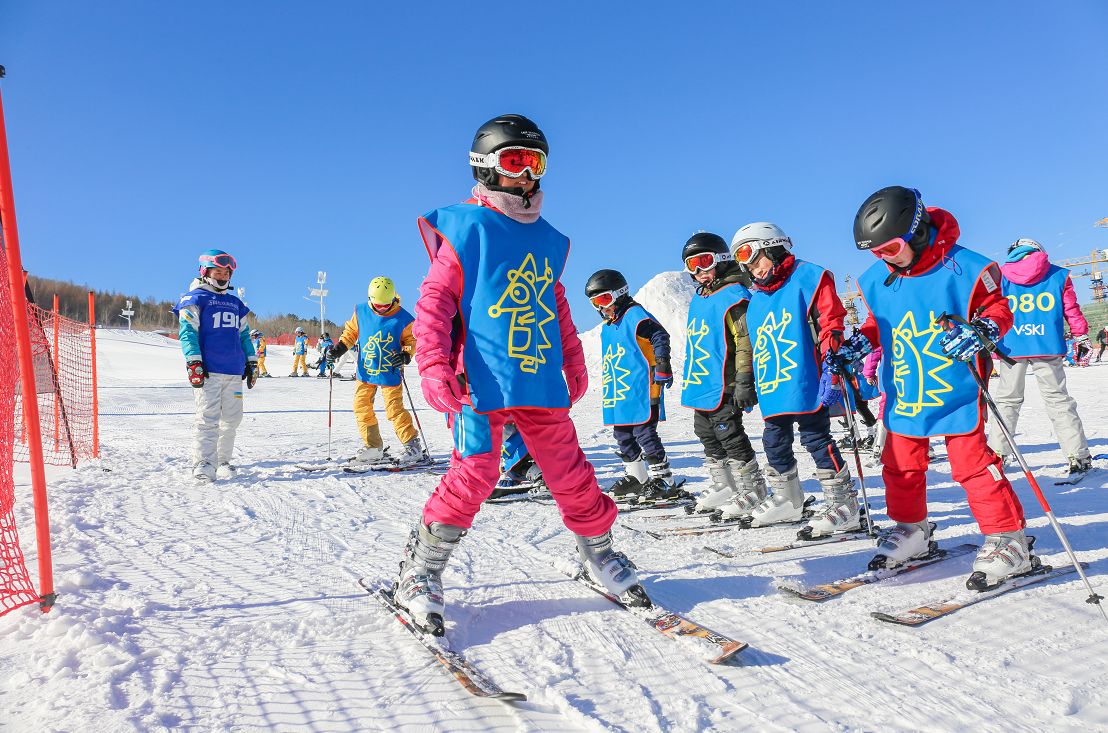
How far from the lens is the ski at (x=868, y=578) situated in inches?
115

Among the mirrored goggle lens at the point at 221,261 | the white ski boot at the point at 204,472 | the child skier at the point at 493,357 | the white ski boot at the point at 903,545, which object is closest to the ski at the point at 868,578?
the white ski boot at the point at 903,545

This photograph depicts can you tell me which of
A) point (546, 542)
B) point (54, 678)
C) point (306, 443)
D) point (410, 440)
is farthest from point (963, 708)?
point (306, 443)

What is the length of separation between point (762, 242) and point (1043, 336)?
396 centimetres

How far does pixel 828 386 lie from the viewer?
396cm

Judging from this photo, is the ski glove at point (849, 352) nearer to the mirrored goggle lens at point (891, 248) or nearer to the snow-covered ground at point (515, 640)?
the mirrored goggle lens at point (891, 248)

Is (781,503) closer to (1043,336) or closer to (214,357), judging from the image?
(1043,336)

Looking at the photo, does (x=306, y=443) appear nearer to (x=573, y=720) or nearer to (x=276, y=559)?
(x=276, y=559)

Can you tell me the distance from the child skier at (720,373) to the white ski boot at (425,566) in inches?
105

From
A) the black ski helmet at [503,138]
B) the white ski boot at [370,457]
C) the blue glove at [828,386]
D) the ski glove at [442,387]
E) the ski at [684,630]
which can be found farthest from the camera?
the white ski boot at [370,457]

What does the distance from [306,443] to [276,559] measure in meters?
6.07

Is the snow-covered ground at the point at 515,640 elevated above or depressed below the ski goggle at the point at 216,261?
below

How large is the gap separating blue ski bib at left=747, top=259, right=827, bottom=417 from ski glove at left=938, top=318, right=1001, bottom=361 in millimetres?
1197

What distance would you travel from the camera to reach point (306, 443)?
9.41 m

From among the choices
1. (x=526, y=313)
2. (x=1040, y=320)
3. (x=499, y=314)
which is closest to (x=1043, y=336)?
(x=1040, y=320)
